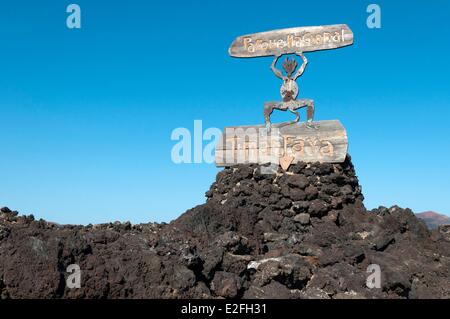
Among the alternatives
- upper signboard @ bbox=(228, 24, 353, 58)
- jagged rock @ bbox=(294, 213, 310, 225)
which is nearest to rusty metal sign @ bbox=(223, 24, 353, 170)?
upper signboard @ bbox=(228, 24, 353, 58)

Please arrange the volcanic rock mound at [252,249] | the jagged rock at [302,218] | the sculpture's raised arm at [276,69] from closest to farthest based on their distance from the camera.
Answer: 1. the volcanic rock mound at [252,249]
2. the jagged rock at [302,218]
3. the sculpture's raised arm at [276,69]

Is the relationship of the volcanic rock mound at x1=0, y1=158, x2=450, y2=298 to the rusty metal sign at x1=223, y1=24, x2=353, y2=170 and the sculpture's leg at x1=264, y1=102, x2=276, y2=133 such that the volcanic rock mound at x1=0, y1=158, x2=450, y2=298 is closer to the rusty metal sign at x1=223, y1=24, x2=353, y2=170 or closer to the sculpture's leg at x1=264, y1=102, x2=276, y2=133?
the rusty metal sign at x1=223, y1=24, x2=353, y2=170

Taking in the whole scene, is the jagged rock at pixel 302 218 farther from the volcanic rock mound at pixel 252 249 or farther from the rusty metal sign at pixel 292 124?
the rusty metal sign at pixel 292 124

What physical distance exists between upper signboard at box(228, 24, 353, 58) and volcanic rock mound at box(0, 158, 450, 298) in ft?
11.3

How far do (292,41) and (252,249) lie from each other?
275 inches

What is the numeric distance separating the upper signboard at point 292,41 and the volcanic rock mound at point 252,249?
136 inches

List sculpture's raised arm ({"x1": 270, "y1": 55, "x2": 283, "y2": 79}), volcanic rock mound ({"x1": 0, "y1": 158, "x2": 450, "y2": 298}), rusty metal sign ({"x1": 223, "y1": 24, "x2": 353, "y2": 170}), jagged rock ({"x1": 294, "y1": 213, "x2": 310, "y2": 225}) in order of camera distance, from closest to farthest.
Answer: volcanic rock mound ({"x1": 0, "y1": 158, "x2": 450, "y2": 298}) → jagged rock ({"x1": 294, "y1": 213, "x2": 310, "y2": 225}) → rusty metal sign ({"x1": 223, "y1": 24, "x2": 353, "y2": 170}) → sculpture's raised arm ({"x1": 270, "y1": 55, "x2": 283, "y2": 79})

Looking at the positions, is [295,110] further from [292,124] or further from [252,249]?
[252,249]

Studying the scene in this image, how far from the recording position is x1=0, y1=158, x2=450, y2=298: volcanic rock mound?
7117 millimetres

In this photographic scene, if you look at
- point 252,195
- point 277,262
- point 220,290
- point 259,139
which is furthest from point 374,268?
point 259,139

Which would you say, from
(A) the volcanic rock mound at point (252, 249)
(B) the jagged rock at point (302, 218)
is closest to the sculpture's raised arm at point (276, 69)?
(A) the volcanic rock mound at point (252, 249)

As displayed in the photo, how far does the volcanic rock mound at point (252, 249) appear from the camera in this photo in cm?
712

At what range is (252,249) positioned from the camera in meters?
10.3

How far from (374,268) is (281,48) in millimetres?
7492
